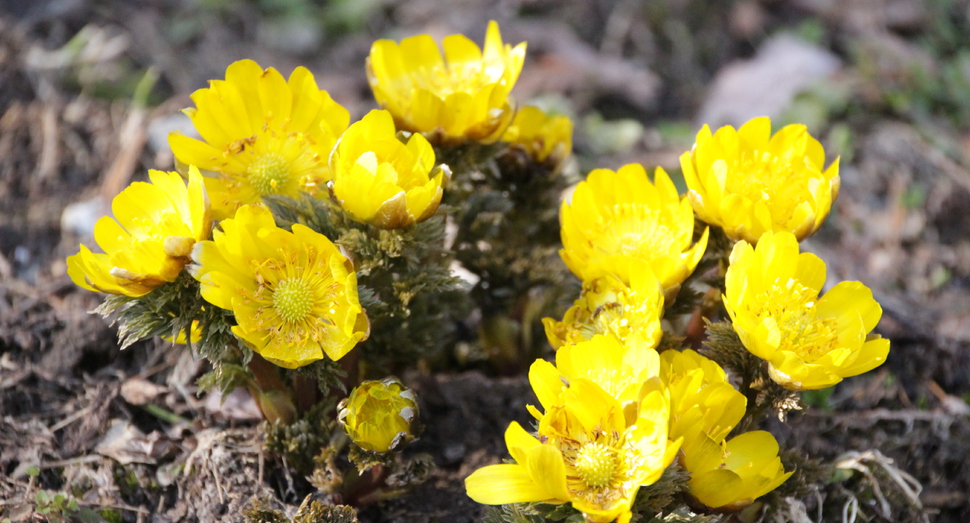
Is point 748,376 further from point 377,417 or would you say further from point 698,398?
point 377,417

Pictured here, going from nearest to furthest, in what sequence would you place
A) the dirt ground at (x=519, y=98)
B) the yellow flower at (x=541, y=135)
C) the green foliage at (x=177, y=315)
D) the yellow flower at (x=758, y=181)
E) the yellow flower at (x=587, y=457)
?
the yellow flower at (x=587, y=457) < the green foliage at (x=177, y=315) < the yellow flower at (x=758, y=181) < the dirt ground at (x=519, y=98) < the yellow flower at (x=541, y=135)

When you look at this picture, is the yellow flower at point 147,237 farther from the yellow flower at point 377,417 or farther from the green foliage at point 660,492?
the green foliage at point 660,492

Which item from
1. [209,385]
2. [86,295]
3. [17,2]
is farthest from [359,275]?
[17,2]

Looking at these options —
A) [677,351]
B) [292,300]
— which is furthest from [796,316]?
[292,300]

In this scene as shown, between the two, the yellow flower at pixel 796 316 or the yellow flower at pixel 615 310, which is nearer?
the yellow flower at pixel 796 316

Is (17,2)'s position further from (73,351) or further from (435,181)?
(435,181)

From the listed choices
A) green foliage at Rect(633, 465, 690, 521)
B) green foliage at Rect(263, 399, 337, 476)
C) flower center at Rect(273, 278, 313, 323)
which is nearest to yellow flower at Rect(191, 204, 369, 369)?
flower center at Rect(273, 278, 313, 323)

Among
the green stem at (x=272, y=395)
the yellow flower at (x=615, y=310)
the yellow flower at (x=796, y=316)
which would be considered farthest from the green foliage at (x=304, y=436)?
the yellow flower at (x=796, y=316)
